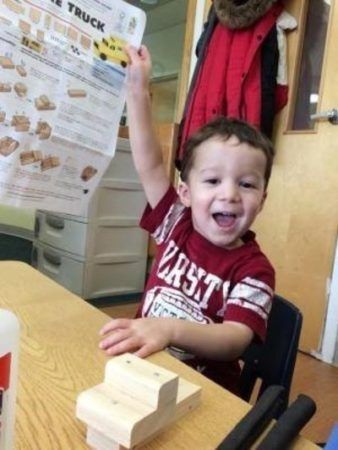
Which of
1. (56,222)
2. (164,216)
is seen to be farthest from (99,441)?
(56,222)

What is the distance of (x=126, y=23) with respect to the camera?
59 centimetres

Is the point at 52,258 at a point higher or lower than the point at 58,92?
lower

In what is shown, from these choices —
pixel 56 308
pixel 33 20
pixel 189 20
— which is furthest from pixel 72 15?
pixel 189 20

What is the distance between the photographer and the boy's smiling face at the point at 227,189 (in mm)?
687

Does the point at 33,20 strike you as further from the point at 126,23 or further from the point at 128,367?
the point at 128,367

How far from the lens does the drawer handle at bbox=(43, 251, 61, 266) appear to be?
7.29ft

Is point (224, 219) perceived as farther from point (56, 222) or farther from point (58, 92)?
point (56, 222)

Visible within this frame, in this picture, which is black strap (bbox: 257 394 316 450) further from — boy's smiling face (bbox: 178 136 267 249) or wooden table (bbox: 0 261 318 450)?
boy's smiling face (bbox: 178 136 267 249)

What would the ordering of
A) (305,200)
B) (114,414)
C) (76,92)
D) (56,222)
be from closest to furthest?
(114,414) → (76,92) → (305,200) → (56,222)

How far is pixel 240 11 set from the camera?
1.71 m

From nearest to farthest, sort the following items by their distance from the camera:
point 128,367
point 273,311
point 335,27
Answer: point 128,367, point 273,311, point 335,27

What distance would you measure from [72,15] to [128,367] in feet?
1.47

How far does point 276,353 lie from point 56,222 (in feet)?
5.86

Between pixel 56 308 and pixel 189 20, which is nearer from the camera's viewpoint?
pixel 56 308
